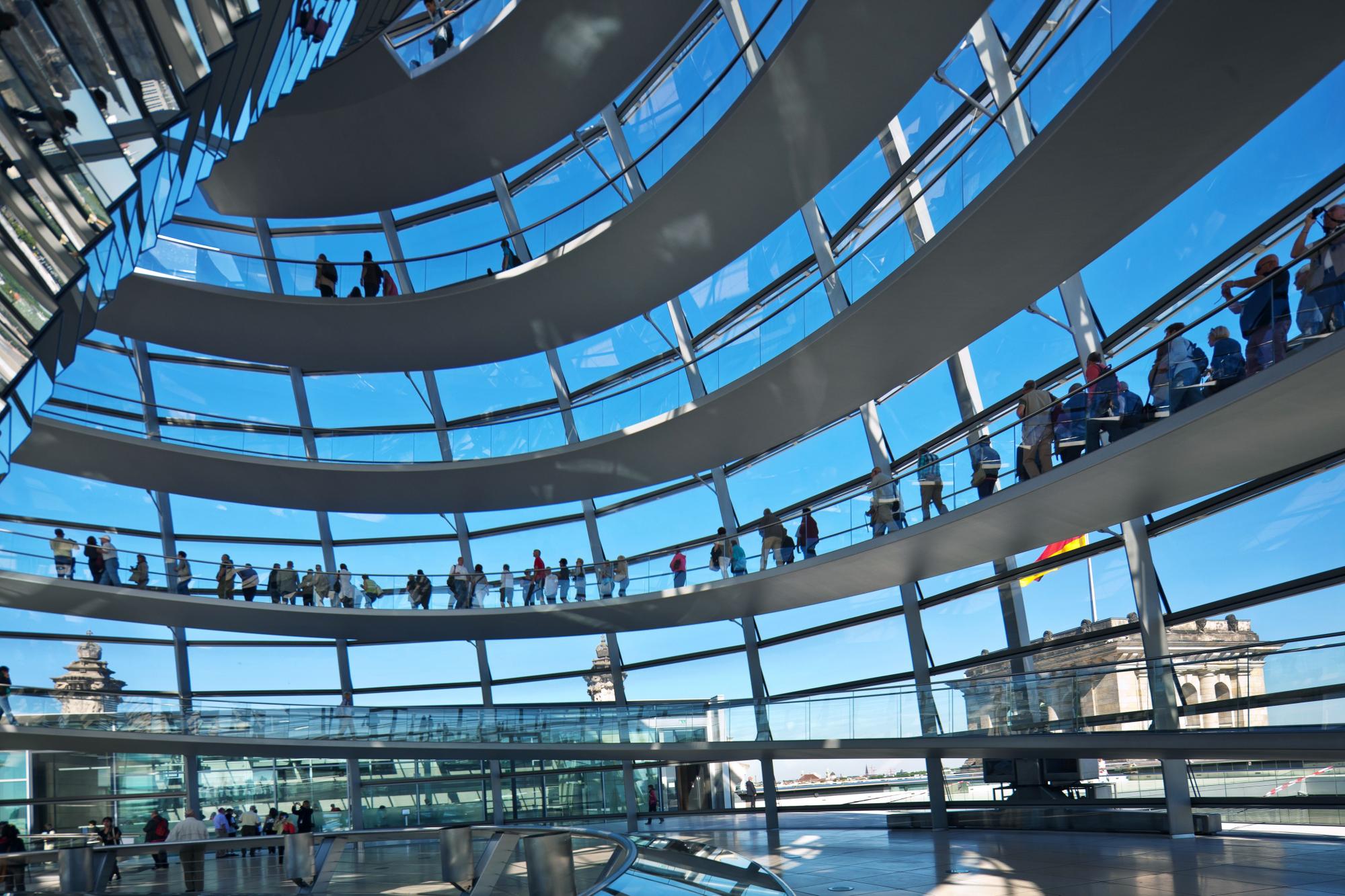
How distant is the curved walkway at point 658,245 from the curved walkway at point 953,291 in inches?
71.1

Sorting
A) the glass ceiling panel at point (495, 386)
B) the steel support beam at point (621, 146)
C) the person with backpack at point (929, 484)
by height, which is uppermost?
the steel support beam at point (621, 146)

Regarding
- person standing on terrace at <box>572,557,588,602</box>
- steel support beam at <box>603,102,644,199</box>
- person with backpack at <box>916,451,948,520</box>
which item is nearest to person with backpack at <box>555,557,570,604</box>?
person standing on terrace at <box>572,557,588,602</box>

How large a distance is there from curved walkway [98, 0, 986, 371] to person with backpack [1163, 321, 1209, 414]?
196 inches

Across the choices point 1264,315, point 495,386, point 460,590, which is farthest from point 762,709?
point 1264,315

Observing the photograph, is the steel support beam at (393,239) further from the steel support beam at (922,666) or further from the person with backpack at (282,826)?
the steel support beam at (922,666)

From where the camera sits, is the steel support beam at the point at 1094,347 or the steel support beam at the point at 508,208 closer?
the steel support beam at the point at 1094,347

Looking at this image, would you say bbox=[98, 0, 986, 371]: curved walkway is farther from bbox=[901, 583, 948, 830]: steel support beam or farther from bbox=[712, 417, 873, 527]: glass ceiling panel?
bbox=[901, 583, 948, 830]: steel support beam

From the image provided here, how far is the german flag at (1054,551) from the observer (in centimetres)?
1769

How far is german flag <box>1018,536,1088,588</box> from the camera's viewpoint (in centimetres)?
1769

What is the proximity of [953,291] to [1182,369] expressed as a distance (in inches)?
158

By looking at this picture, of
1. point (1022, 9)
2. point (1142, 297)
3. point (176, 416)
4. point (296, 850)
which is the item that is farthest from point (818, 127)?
point (176, 416)

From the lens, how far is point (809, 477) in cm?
2300

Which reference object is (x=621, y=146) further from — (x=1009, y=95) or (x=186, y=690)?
(x=186, y=690)

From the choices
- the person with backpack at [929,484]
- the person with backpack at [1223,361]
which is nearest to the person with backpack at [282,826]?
the person with backpack at [929,484]
